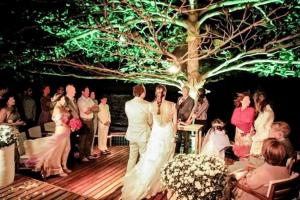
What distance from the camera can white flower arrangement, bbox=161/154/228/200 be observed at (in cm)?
395

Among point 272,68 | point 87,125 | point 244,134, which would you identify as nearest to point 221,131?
point 244,134

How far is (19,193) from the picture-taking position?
5680 mm

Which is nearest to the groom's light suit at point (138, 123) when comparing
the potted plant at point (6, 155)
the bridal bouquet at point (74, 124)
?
the bridal bouquet at point (74, 124)

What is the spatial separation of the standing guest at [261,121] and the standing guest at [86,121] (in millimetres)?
3613

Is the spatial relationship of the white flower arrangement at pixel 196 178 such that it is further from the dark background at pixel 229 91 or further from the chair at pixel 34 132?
the dark background at pixel 229 91

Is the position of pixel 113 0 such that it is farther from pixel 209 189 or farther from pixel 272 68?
pixel 209 189

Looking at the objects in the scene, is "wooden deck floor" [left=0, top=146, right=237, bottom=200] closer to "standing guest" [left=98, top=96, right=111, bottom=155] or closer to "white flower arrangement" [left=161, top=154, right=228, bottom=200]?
"standing guest" [left=98, top=96, right=111, bottom=155]

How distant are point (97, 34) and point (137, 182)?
3.76 m

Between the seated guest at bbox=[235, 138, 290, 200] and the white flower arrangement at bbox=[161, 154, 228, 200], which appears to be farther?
the seated guest at bbox=[235, 138, 290, 200]

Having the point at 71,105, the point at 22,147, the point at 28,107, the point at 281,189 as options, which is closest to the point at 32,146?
the point at 22,147

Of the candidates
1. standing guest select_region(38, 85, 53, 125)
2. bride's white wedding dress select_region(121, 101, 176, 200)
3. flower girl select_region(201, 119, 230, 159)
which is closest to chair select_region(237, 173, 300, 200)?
bride's white wedding dress select_region(121, 101, 176, 200)

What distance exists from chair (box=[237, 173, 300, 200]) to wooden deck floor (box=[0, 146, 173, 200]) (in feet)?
6.26

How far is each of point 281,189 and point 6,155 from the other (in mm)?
4482

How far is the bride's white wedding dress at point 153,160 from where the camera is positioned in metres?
5.70
